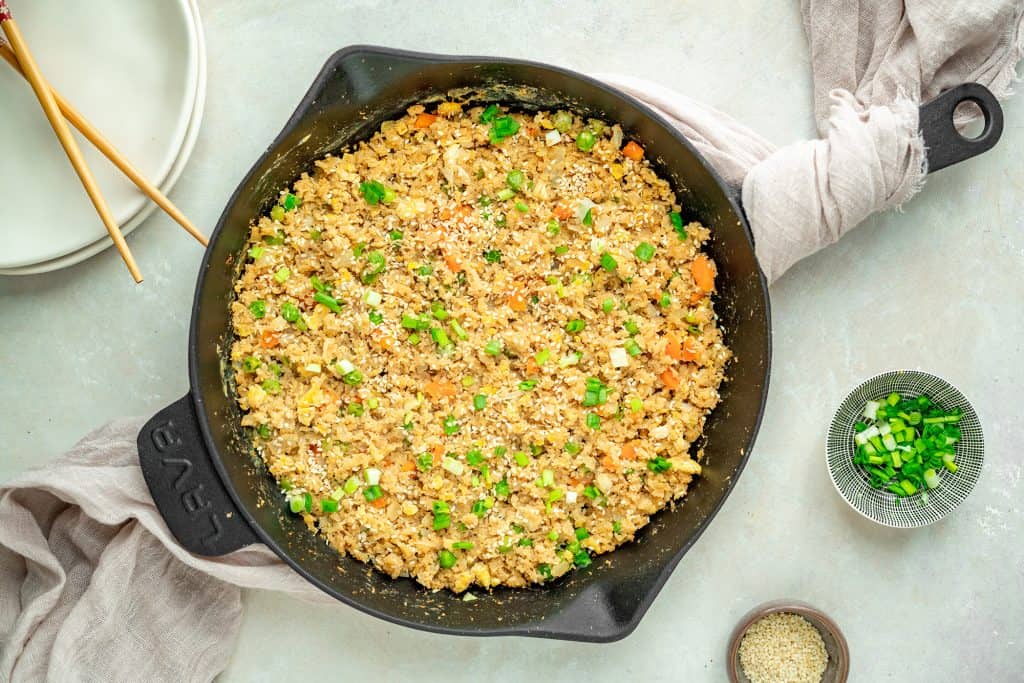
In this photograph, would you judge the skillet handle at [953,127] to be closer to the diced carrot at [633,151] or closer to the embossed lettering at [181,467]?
the diced carrot at [633,151]

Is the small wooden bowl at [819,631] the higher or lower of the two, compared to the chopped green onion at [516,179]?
lower

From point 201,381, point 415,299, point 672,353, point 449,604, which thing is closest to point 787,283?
point 672,353

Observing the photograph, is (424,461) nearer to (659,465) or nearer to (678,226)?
(659,465)

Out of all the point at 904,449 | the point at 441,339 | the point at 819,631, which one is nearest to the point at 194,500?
the point at 441,339

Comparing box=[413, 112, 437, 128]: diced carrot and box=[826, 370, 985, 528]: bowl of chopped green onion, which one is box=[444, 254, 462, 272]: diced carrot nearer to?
box=[413, 112, 437, 128]: diced carrot

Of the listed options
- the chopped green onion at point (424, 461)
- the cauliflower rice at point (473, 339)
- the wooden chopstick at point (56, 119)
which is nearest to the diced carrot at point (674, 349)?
the cauliflower rice at point (473, 339)
